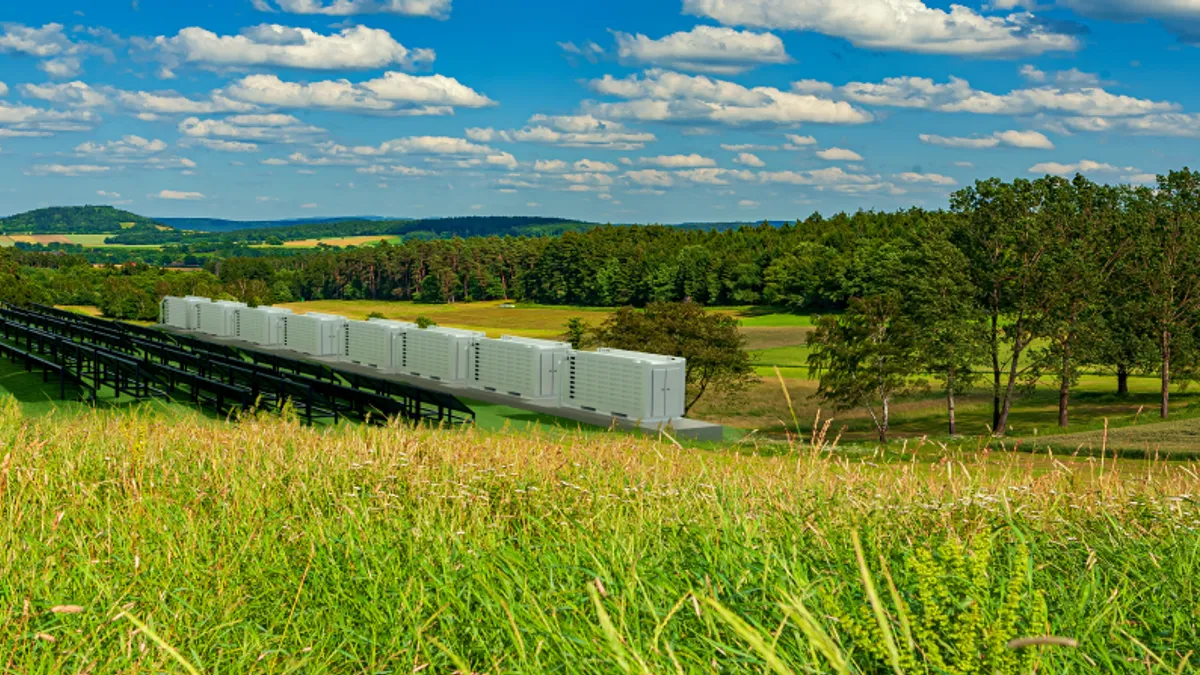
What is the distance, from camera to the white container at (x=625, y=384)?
21562mm

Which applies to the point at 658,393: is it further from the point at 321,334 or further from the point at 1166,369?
the point at 1166,369

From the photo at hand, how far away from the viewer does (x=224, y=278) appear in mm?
133375

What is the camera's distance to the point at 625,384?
22031mm

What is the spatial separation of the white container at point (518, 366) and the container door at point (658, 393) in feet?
7.77

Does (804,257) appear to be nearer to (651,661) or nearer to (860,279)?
(860,279)

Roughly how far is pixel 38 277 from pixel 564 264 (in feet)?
188

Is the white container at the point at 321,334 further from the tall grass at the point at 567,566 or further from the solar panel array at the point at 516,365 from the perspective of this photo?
the tall grass at the point at 567,566

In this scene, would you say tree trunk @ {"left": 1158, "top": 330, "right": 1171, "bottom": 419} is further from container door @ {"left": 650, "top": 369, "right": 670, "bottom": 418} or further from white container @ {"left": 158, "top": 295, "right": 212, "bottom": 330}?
white container @ {"left": 158, "top": 295, "right": 212, "bottom": 330}

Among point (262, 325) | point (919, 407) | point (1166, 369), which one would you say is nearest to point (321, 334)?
point (262, 325)

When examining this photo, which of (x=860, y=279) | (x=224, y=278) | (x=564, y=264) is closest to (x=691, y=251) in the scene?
(x=564, y=264)

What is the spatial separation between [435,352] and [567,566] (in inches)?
930

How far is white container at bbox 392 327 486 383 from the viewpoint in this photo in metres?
26.2

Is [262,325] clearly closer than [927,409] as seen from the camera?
Yes

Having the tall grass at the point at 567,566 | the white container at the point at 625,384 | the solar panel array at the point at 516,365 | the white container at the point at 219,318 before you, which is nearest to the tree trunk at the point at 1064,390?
the solar panel array at the point at 516,365
